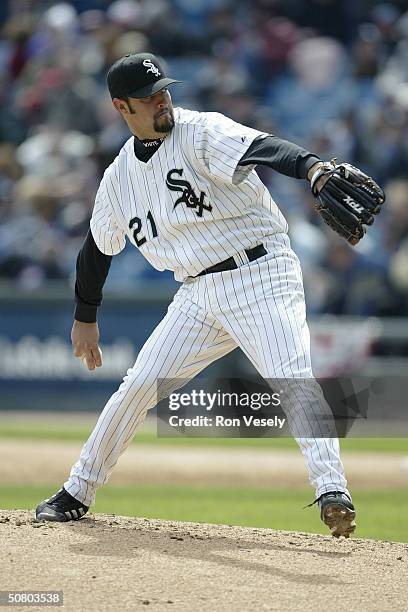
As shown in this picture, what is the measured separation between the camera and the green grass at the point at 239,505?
6.26 meters

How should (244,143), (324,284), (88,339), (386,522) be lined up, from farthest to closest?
1. (324,284)
2. (386,522)
3. (88,339)
4. (244,143)

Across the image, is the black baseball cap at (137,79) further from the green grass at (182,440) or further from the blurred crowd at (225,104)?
the blurred crowd at (225,104)

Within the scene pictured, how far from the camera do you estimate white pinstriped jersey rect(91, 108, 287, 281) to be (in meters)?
4.27

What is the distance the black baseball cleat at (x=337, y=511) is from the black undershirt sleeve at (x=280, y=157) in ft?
3.86

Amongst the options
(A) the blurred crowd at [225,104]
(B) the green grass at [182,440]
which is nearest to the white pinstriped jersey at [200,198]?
(B) the green grass at [182,440]

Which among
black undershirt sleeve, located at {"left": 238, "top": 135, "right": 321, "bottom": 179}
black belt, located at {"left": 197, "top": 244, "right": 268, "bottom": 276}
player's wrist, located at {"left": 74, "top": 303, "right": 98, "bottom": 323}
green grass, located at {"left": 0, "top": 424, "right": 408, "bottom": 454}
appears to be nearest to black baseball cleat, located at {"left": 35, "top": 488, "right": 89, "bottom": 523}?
player's wrist, located at {"left": 74, "top": 303, "right": 98, "bottom": 323}

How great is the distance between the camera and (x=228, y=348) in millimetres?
4645

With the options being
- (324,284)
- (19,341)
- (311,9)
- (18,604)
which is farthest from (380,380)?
(18,604)

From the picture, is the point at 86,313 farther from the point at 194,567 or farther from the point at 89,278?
the point at 194,567

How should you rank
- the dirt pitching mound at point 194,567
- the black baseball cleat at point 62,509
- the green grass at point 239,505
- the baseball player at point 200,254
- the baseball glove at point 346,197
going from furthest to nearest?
the green grass at point 239,505 → the black baseball cleat at point 62,509 → the baseball player at point 200,254 → the baseball glove at point 346,197 → the dirt pitching mound at point 194,567

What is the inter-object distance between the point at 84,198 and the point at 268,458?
4975 mm

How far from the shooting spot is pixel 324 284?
1148cm

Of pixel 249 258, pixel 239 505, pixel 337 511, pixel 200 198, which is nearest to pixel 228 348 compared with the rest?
pixel 249 258

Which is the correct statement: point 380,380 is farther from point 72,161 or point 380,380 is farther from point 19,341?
point 72,161
